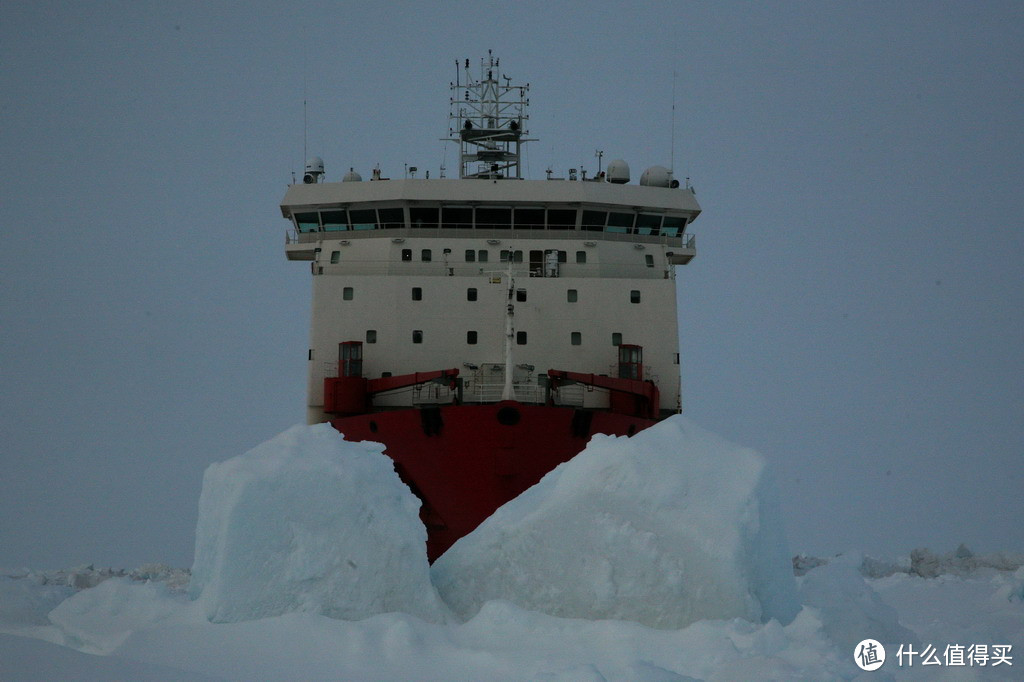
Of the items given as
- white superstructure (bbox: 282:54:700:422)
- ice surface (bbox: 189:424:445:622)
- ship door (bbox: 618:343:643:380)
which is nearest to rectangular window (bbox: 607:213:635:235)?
white superstructure (bbox: 282:54:700:422)

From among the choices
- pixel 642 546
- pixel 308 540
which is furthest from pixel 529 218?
pixel 308 540

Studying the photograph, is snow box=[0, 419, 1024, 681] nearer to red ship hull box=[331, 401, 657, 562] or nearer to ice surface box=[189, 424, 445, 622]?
ice surface box=[189, 424, 445, 622]

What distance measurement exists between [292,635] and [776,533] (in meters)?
5.54

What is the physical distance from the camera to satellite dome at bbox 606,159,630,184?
1214 inches

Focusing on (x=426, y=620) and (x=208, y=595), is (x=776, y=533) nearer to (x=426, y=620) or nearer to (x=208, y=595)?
(x=426, y=620)

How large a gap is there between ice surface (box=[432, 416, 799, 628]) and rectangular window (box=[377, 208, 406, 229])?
14.8m

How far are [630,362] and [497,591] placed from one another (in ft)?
41.2

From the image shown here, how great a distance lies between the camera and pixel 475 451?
2241cm

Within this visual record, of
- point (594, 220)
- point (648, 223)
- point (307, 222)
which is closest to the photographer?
point (594, 220)

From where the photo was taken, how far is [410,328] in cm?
2644

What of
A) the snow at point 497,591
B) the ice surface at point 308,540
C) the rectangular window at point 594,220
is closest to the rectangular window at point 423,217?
the rectangular window at point 594,220

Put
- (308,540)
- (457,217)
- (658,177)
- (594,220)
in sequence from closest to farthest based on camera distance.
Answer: (308,540) → (457,217) → (594,220) → (658,177)

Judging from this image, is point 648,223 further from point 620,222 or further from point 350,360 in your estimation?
point 350,360

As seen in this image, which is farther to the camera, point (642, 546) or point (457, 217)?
point (457, 217)
